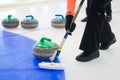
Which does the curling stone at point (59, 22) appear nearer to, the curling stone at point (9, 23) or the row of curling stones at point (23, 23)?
the row of curling stones at point (23, 23)

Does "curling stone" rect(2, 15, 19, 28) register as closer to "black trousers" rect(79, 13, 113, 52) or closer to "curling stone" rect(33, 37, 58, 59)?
"curling stone" rect(33, 37, 58, 59)

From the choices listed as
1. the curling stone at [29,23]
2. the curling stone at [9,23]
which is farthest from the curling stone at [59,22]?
the curling stone at [9,23]

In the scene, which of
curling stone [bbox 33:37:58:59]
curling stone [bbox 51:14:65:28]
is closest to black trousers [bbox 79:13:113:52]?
curling stone [bbox 33:37:58:59]

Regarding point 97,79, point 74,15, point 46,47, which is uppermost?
point 74,15

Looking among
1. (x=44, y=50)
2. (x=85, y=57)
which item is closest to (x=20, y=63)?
(x=44, y=50)

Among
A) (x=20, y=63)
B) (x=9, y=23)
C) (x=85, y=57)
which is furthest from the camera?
(x=9, y=23)

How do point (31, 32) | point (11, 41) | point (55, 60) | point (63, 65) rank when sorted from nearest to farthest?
point (63, 65) → point (55, 60) → point (11, 41) → point (31, 32)

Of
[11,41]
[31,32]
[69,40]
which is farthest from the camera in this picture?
[31,32]

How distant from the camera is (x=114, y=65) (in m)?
2.26

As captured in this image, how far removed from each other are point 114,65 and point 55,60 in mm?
542

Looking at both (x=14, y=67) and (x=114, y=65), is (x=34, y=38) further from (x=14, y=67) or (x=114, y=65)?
(x=114, y=65)

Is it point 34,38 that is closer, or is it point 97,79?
point 97,79

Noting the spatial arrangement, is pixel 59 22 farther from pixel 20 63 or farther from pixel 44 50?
pixel 20 63

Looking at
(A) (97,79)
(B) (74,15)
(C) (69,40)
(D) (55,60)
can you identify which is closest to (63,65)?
(D) (55,60)
